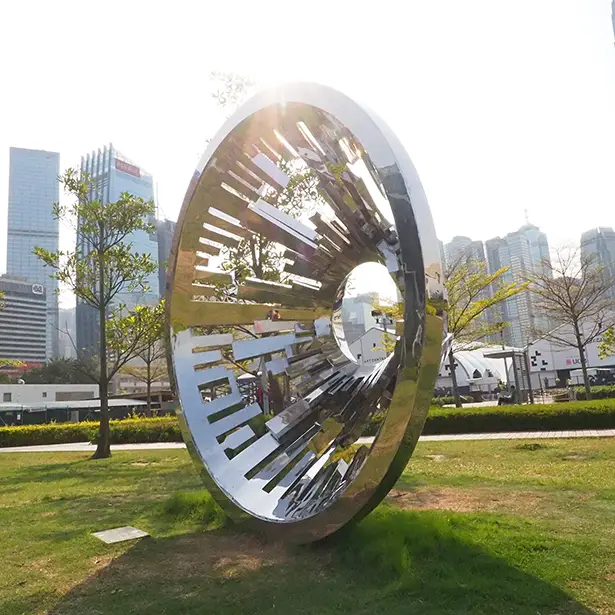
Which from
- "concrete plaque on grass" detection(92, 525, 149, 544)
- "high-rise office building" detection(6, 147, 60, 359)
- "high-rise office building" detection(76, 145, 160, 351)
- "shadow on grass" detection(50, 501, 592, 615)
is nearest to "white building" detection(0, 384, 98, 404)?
"high-rise office building" detection(76, 145, 160, 351)

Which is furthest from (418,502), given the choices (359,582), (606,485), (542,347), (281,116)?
(542,347)

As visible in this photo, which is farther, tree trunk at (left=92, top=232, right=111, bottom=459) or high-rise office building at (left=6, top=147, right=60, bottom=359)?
high-rise office building at (left=6, top=147, right=60, bottom=359)

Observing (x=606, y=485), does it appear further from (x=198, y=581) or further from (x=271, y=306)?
(x=198, y=581)

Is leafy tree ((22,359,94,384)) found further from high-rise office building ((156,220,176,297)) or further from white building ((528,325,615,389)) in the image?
white building ((528,325,615,389))

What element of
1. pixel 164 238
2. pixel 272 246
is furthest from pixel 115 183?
pixel 272 246

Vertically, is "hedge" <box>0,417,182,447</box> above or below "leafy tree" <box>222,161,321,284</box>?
below

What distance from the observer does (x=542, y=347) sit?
36.7 meters

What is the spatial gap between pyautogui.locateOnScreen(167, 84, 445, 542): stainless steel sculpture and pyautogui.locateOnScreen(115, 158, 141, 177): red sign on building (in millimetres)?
75558

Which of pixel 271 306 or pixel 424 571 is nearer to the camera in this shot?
pixel 424 571

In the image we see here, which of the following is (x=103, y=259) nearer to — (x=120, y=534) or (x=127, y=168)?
(x=120, y=534)

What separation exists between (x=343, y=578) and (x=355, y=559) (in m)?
0.28

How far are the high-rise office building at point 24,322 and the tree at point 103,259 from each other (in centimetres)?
4432

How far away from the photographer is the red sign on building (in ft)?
249

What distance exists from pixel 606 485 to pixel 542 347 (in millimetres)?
32501
